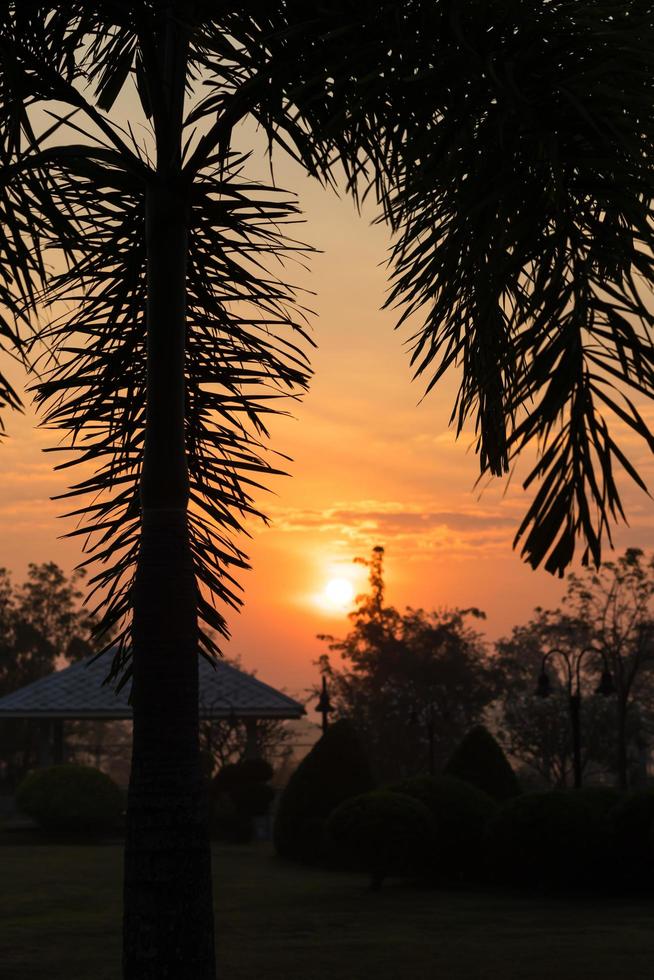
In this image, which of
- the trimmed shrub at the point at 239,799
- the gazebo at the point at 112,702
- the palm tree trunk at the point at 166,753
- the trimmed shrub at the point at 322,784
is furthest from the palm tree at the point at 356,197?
the gazebo at the point at 112,702

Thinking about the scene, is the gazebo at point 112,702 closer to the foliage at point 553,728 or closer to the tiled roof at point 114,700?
the tiled roof at point 114,700

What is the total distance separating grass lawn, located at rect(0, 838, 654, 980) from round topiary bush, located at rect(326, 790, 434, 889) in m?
0.60

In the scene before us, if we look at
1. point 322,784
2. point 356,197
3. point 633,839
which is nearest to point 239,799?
point 322,784

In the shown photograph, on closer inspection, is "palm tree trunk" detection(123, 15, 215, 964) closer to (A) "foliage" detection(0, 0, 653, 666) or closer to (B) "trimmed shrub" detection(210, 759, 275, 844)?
(A) "foliage" detection(0, 0, 653, 666)

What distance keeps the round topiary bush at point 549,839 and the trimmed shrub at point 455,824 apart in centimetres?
75

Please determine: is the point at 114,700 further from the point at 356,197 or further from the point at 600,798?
the point at 356,197

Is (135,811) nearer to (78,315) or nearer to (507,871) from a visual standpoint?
(78,315)

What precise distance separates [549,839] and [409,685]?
1341 inches

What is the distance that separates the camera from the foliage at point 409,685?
50094mm

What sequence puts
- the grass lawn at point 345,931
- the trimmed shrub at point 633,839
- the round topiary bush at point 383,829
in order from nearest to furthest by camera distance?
1. the grass lawn at point 345,931
2. the trimmed shrub at point 633,839
3. the round topiary bush at point 383,829

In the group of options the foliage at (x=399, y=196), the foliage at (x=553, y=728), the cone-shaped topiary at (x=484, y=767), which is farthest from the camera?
the foliage at (x=553, y=728)

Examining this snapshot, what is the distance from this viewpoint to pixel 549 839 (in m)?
20.0

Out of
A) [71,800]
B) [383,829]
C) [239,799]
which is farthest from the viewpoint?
[71,800]

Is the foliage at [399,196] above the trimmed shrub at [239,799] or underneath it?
above
